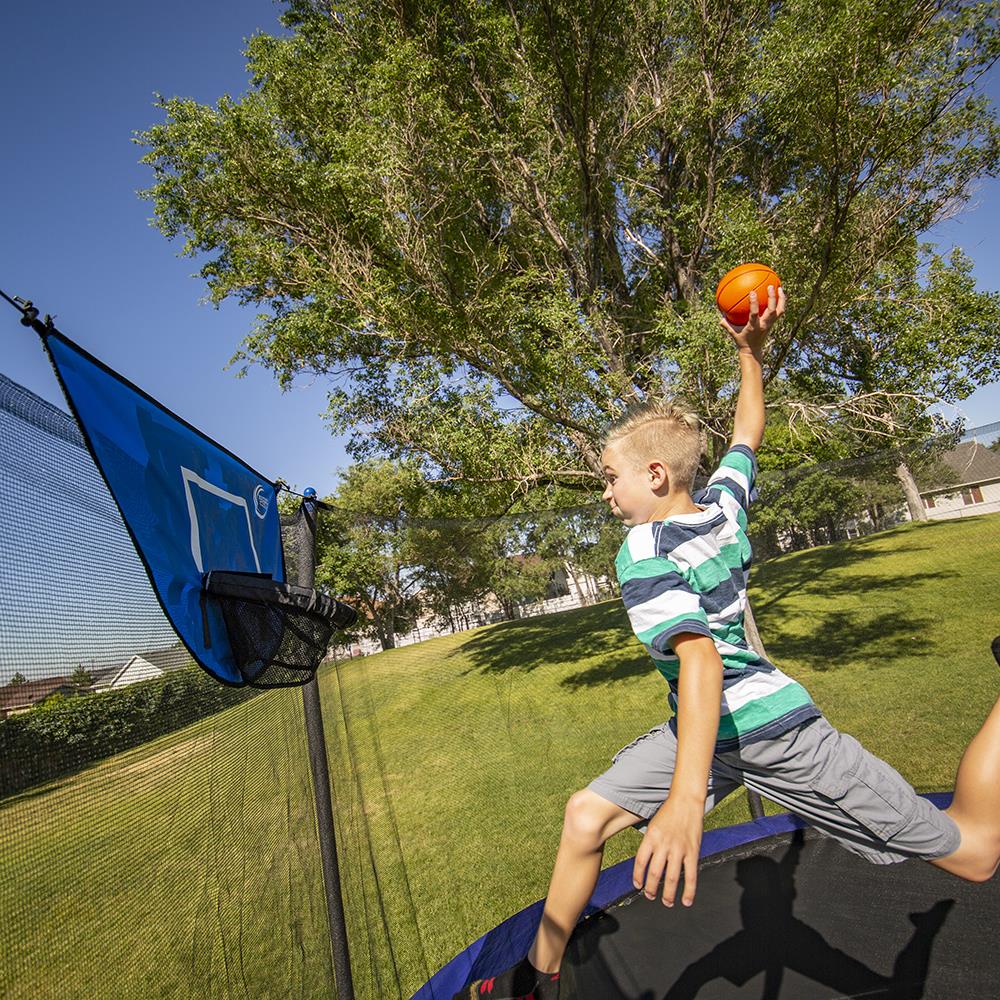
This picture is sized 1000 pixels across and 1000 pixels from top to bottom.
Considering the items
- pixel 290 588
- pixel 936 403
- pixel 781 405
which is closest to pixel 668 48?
pixel 781 405

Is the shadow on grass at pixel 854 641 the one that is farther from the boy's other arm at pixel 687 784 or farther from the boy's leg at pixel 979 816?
the boy's other arm at pixel 687 784

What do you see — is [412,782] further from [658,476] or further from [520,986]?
[658,476]

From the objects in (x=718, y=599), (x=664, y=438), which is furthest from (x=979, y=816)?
(x=664, y=438)

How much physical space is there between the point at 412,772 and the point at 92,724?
2815mm

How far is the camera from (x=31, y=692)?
90 centimetres

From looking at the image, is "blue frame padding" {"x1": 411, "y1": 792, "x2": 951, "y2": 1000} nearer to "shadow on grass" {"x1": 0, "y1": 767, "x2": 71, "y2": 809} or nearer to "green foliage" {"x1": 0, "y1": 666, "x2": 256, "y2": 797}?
"green foliage" {"x1": 0, "y1": 666, "x2": 256, "y2": 797}

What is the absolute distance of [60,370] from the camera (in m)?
0.94

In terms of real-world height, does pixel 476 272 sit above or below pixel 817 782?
above

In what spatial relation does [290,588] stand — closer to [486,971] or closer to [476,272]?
[486,971]

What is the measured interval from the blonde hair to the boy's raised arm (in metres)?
0.27

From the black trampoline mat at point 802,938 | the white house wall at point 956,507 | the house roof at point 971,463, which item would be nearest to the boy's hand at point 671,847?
the black trampoline mat at point 802,938

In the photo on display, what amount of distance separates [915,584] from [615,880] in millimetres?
4243

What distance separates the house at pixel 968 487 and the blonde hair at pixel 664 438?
3.91 meters

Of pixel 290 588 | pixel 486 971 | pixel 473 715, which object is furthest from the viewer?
pixel 473 715
